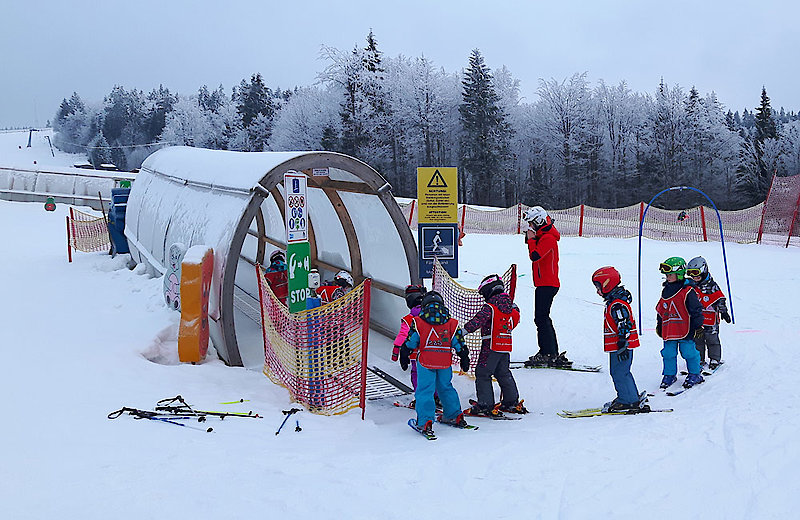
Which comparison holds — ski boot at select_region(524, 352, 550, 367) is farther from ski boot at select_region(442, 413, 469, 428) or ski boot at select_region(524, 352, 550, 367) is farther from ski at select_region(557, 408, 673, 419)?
ski boot at select_region(442, 413, 469, 428)

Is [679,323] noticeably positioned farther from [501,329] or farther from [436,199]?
[436,199]

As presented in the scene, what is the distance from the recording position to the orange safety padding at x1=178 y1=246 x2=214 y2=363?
708 centimetres

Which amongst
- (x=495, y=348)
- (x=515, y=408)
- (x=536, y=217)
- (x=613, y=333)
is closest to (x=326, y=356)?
(x=495, y=348)

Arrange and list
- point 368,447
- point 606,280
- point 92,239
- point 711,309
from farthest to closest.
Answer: point 92,239, point 711,309, point 606,280, point 368,447

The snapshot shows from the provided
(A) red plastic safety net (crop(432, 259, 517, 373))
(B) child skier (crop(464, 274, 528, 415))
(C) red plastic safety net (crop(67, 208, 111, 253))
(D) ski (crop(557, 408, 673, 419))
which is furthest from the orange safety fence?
(D) ski (crop(557, 408, 673, 419))

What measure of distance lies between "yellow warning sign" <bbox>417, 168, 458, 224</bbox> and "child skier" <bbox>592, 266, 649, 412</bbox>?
329cm

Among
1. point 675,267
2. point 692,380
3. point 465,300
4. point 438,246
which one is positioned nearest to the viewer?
point 692,380

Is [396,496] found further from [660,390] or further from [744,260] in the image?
[744,260]

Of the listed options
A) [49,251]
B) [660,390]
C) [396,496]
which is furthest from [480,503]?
[49,251]

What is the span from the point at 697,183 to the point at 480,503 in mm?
47443

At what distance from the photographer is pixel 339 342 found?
6.51 metres

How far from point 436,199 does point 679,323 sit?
387cm

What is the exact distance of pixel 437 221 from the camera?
9.04 metres

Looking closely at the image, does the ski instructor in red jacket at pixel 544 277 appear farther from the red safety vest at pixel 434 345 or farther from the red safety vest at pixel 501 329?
the red safety vest at pixel 434 345
